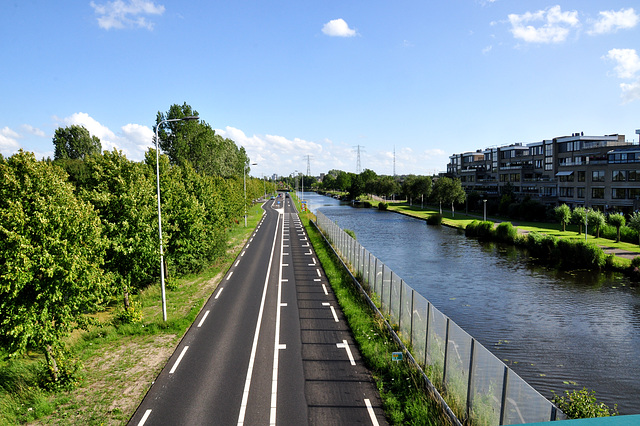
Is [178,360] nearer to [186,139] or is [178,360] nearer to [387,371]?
[387,371]

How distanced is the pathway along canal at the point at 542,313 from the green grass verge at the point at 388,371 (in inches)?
242

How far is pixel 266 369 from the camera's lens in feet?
50.2

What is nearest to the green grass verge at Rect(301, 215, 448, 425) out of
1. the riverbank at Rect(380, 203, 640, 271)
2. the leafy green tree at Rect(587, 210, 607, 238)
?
the riverbank at Rect(380, 203, 640, 271)

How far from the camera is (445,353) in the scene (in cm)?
1252

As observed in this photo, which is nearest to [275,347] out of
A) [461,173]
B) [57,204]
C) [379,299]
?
[379,299]

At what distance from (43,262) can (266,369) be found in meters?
8.36

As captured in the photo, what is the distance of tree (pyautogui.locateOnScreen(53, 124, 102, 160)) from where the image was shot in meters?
85.0

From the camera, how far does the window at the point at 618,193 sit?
58.4 metres

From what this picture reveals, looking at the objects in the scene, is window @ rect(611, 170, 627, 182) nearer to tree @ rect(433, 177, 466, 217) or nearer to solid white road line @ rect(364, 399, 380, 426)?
tree @ rect(433, 177, 466, 217)

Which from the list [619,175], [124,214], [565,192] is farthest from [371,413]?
[565,192]

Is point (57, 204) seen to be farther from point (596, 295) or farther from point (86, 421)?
point (596, 295)

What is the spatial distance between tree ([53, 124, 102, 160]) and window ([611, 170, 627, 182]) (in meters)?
95.7

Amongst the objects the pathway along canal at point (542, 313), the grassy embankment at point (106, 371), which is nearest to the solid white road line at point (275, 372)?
the grassy embankment at point (106, 371)

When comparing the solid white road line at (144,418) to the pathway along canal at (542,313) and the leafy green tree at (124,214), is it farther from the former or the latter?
the pathway along canal at (542,313)
